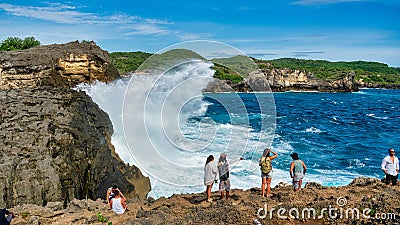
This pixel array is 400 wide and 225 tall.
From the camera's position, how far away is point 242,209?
364 inches

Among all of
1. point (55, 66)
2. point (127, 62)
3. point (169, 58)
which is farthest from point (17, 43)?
point (127, 62)

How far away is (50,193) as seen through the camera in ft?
36.9

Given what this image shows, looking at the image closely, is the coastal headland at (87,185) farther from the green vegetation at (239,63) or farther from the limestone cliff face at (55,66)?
the limestone cliff face at (55,66)

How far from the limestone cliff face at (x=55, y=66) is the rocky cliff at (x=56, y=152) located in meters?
4.82

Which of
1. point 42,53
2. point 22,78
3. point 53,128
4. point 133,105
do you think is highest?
point 42,53

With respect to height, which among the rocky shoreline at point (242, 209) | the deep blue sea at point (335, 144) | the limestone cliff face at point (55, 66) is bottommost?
the deep blue sea at point (335, 144)

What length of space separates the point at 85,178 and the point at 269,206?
707 cm

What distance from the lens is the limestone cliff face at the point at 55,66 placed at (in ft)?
67.4

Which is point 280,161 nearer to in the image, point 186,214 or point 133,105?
point 133,105

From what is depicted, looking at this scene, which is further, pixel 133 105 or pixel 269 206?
pixel 133 105

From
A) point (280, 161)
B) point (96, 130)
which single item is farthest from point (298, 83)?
point (96, 130)

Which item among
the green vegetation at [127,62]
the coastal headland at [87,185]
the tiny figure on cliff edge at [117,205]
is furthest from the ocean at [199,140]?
the green vegetation at [127,62]

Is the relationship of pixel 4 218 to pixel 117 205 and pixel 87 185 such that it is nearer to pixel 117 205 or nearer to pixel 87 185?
pixel 117 205

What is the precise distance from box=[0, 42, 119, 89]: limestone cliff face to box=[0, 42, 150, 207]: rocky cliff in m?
4.82
